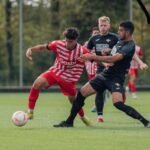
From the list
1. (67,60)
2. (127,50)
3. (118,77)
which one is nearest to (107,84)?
(118,77)

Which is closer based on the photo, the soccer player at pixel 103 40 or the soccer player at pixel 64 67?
the soccer player at pixel 64 67

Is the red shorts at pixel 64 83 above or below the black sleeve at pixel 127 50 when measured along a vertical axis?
below

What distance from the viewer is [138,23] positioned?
107 feet

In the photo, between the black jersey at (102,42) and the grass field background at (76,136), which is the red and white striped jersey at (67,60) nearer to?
the grass field background at (76,136)

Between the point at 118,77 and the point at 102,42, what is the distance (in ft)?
8.55

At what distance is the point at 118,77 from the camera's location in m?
13.0

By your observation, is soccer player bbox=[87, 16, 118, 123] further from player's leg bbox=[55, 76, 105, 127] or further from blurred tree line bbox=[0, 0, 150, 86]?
blurred tree line bbox=[0, 0, 150, 86]

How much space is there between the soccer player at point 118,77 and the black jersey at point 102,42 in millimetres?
2306

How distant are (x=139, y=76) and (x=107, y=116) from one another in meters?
16.0

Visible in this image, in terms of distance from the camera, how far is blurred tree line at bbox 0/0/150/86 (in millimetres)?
32219

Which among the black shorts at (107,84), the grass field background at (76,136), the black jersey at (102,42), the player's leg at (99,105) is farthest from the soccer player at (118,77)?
the black jersey at (102,42)

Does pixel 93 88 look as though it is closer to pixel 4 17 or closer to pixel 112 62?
pixel 112 62

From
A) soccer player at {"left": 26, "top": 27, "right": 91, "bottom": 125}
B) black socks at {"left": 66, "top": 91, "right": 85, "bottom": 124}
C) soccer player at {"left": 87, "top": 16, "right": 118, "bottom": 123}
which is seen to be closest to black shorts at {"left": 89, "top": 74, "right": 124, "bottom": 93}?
black socks at {"left": 66, "top": 91, "right": 85, "bottom": 124}

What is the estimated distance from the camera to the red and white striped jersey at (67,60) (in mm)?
13844
